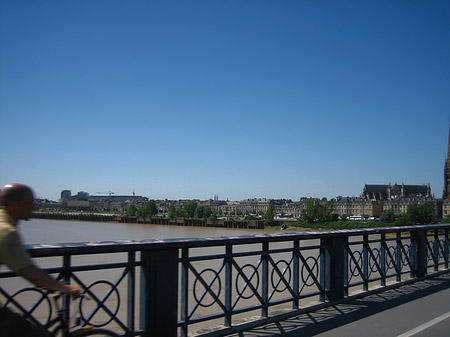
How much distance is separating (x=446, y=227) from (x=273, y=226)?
106 metres

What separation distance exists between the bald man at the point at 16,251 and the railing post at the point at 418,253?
901cm

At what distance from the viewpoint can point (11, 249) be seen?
2.98 metres

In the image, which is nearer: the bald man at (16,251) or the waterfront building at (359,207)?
the bald man at (16,251)

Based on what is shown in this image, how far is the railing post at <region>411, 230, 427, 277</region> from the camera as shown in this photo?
10.2m

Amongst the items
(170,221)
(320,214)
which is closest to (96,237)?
(170,221)

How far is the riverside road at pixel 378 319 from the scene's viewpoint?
595cm

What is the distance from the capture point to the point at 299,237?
6.78m

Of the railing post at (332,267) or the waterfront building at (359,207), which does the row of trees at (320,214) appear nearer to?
the waterfront building at (359,207)

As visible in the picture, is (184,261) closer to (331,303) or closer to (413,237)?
(331,303)

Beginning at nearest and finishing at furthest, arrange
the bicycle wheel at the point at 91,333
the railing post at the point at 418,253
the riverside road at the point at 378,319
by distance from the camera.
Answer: the bicycle wheel at the point at 91,333 < the riverside road at the point at 378,319 < the railing post at the point at 418,253

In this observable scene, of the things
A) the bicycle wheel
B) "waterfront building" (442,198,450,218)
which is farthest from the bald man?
"waterfront building" (442,198,450,218)

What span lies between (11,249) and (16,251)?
0.11 feet

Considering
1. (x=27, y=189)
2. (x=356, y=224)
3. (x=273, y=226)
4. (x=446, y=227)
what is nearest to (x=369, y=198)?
(x=273, y=226)

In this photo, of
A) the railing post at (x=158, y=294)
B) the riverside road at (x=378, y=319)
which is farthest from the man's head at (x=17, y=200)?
the riverside road at (x=378, y=319)
